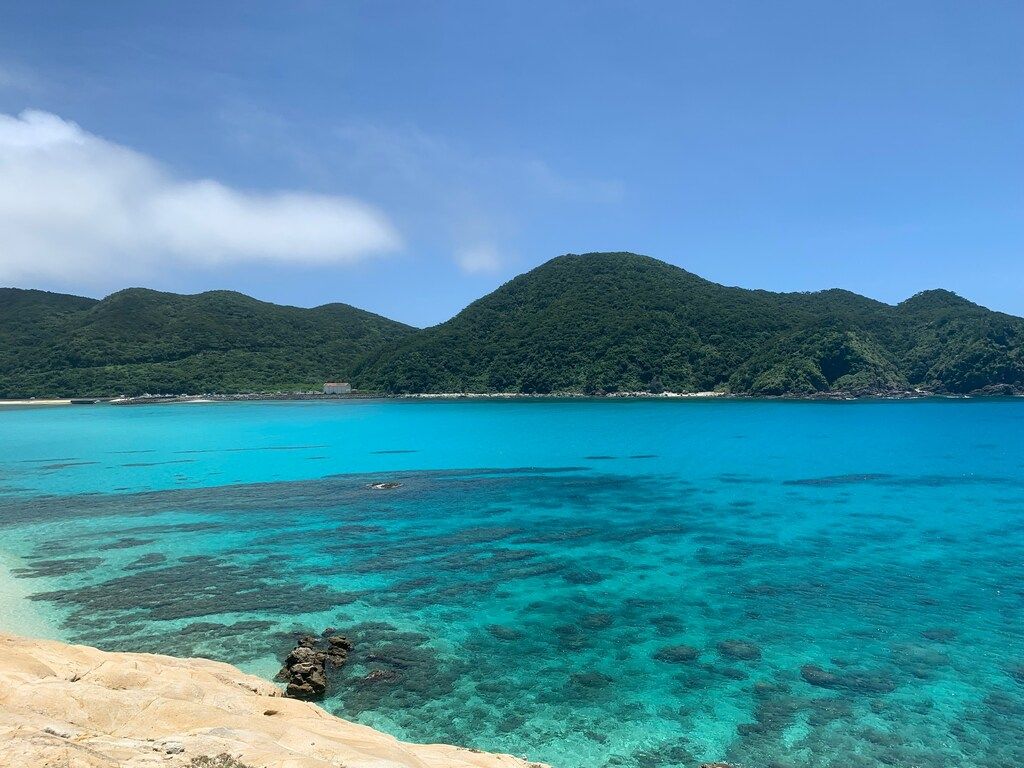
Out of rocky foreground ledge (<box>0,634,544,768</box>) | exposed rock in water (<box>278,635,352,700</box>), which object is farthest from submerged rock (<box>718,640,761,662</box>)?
exposed rock in water (<box>278,635,352,700</box>)

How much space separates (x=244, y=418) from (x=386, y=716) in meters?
129

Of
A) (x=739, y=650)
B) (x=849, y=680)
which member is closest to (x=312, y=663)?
(x=739, y=650)

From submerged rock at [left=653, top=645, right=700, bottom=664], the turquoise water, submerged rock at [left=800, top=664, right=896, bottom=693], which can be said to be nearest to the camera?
the turquoise water

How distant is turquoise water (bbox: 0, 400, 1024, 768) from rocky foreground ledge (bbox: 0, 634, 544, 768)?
11.0ft

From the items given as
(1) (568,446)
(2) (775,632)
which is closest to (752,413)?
(1) (568,446)

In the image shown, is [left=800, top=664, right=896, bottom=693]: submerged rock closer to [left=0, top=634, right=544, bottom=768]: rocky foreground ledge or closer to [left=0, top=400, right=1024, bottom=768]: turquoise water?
[left=0, top=400, right=1024, bottom=768]: turquoise water

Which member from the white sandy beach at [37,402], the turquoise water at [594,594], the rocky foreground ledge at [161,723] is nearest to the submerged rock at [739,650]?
the turquoise water at [594,594]

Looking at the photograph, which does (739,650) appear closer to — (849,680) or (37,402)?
(849,680)

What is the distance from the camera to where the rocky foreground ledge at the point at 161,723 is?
6941 mm

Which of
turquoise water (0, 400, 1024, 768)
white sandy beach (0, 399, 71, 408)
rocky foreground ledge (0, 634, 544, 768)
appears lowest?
white sandy beach (0, 399, 71, 408)

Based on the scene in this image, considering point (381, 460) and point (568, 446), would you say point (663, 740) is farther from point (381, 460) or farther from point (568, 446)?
point (568, 446)

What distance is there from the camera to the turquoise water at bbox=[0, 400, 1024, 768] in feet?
46.8

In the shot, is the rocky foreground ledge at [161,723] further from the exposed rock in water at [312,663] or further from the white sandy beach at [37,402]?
the white sandy beach at [37,402]

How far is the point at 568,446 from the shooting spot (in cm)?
7788
